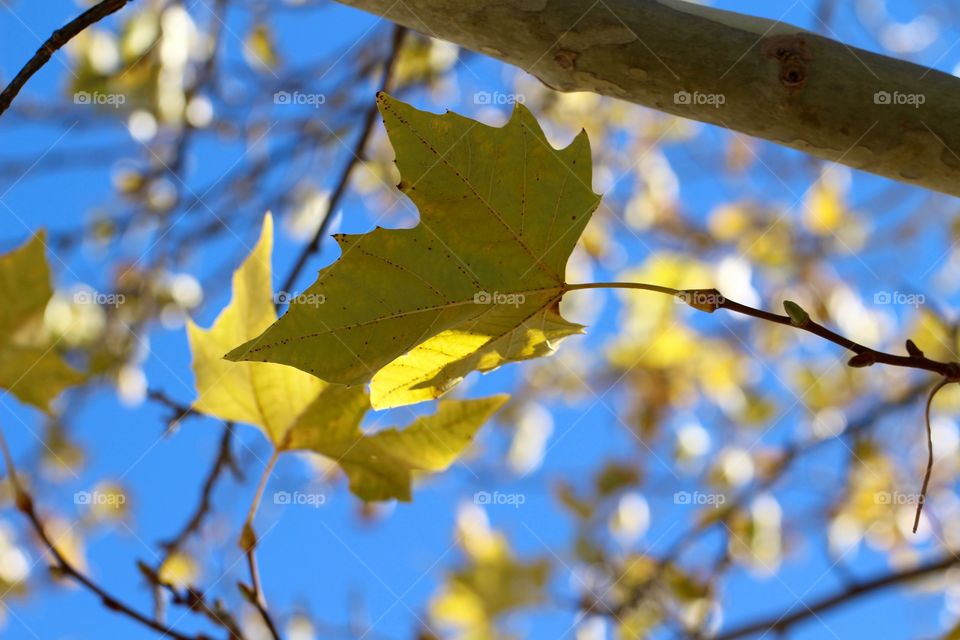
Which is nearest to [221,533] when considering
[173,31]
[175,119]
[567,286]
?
[175,119]

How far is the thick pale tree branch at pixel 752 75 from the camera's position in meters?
1.04

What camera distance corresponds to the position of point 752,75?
105cm

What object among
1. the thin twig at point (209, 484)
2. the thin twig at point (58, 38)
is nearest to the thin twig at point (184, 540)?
the thin twig at point (209, 484)

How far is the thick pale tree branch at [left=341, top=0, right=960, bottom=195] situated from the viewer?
1.04 meters

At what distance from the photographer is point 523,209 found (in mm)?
1124

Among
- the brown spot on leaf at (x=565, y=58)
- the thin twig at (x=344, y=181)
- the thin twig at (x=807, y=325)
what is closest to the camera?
the thin twig at (x=807, y=325)

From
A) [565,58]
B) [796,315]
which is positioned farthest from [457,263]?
[796,315]

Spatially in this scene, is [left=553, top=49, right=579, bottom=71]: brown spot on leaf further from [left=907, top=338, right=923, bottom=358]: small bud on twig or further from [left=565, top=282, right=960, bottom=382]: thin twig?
[left=907, top=338, right=923, bottom=358]: small bud on twig

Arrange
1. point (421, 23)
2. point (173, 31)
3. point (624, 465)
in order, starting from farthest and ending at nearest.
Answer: point (624, 465) < point (173, 31) < point (421, 23)

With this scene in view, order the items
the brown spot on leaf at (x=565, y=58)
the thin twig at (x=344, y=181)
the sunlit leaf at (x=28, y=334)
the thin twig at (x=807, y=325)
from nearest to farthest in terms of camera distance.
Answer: the thin twig at (x=807, y=325)
the brown spot on leaf at (x=565, y=58)
the sunlit leaf at (x=28, y=334)
the thin twig at (x=344, y=181)

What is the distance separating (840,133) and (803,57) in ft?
0.36

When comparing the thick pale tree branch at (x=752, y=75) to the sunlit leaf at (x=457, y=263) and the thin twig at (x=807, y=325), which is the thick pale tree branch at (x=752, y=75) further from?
the thin twig at (x=807, y=325)

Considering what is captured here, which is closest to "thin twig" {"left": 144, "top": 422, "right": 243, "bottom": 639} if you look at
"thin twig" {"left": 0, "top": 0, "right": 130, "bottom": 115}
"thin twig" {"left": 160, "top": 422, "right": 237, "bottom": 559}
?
"thin twig" {"left": 160, "top": 422, "right": 237, "bottom": 559}

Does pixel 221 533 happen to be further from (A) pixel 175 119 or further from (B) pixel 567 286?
(B) pixel 567 286
